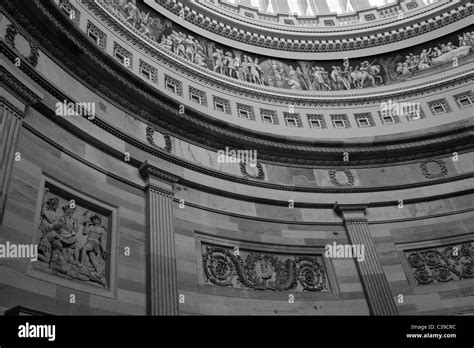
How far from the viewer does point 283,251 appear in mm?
14258

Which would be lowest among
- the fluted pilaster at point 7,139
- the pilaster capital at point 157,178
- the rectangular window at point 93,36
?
the fluted pilaster at point 7,139

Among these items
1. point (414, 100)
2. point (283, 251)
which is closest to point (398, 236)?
point (283, 251)

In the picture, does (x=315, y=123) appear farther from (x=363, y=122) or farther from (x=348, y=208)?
(x=348, y=208)

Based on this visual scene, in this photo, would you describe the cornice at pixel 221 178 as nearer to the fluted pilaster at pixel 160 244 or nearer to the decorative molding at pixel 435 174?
the fluted pilaster at pixel 160 244

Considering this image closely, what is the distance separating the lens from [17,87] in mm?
9852

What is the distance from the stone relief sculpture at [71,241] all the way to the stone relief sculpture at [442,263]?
1023 cm

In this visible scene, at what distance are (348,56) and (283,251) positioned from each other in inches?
505

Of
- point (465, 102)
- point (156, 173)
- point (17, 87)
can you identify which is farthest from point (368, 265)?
point (17, 87)

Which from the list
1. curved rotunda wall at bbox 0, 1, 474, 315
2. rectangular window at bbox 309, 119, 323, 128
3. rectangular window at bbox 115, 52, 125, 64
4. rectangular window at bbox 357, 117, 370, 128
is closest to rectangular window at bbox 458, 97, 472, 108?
curved rotunda wall at bbox 0, 1, 474, 315

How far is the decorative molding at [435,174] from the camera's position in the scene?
16922 mm

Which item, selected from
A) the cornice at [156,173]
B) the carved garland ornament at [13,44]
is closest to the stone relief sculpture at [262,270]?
the cornice at [156,173]

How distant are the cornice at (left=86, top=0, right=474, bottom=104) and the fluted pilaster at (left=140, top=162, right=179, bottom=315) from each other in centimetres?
611
